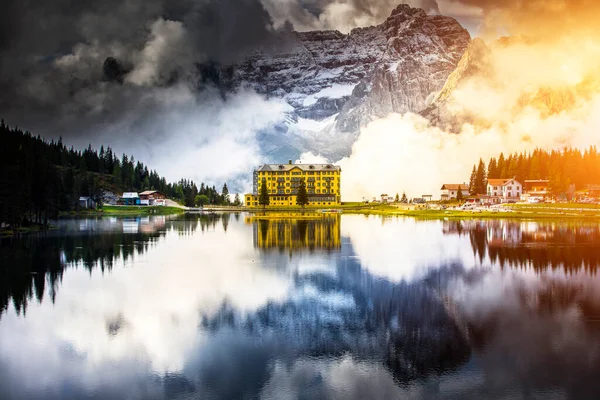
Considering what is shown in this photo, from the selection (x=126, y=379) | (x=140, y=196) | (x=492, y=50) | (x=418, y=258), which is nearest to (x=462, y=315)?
(x=126, y=379)

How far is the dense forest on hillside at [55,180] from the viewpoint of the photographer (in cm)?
5655

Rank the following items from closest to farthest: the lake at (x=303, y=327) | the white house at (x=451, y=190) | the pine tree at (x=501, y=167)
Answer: the lake at (x=303, y=327) → the pine tree at (x=501, y=167) → the white house at (x=451, y=190)

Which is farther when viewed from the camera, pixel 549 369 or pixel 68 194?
→ pixel 68 194

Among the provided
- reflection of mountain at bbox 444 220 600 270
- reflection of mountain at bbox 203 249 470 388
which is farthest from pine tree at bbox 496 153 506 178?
reflection of mountain at bbox 203 249 470 388

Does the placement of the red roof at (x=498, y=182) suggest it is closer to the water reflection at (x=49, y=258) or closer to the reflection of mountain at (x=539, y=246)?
the reflection of mountain at (x=539, y=246)

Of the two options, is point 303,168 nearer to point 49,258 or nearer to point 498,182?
point 498,182

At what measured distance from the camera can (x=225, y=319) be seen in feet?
64.8

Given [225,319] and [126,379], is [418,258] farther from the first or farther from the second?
[126,379]

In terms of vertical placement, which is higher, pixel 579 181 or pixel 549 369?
pixel 579 181

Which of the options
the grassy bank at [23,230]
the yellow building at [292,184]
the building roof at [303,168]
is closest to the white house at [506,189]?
the yellow building at [292,184]

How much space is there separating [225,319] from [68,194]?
10862cm

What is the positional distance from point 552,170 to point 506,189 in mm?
11168

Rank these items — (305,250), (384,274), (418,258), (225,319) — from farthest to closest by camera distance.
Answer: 1. (305,250)
2. (418,258)
3. (384,274)
4. (225,319)

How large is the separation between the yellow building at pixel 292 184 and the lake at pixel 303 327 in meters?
126
